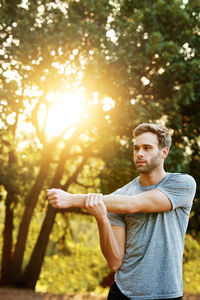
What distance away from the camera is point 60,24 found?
9.93m

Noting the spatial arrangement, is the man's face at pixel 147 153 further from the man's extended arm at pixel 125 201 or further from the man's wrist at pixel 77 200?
the man's wrist at pixel 77 200

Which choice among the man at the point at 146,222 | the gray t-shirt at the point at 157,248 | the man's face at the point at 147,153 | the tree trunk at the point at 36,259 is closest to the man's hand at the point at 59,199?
the man at the point at 146,222

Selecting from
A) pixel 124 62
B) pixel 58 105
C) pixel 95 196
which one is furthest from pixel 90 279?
pixel 95 196

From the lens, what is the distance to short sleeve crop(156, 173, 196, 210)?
251 centimetres

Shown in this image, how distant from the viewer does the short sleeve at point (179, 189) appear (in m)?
2.51

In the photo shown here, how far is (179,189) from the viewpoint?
259 cm

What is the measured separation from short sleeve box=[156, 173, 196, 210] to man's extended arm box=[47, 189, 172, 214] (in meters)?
0.05

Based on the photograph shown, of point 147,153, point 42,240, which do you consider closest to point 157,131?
point 147,153

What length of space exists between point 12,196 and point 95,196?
10035mm

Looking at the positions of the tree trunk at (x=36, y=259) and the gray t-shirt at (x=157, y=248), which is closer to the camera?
the gray t-shirt at (x=157, y=248)

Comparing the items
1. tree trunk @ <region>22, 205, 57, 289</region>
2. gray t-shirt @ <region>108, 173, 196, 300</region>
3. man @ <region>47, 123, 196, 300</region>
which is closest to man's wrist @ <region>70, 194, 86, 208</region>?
man @ <region>47, 123, 196, 300</region>

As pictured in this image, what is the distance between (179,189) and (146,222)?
12.3 inches

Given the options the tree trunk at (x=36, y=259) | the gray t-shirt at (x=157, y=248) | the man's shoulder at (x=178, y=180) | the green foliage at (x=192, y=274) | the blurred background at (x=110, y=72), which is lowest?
the green foliage at (x=192, y=274)

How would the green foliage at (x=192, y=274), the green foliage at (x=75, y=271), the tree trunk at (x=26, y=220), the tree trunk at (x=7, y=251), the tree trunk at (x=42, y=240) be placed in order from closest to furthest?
1. the tree trunk at (x=26, y=220)
2. the tree trunk at (x=42, y=240)
3. the tree trunk at (x=7, y=251)
4. the green foliage at (x=192, y=274)
5. the green foliage at (x=75, y=271)
